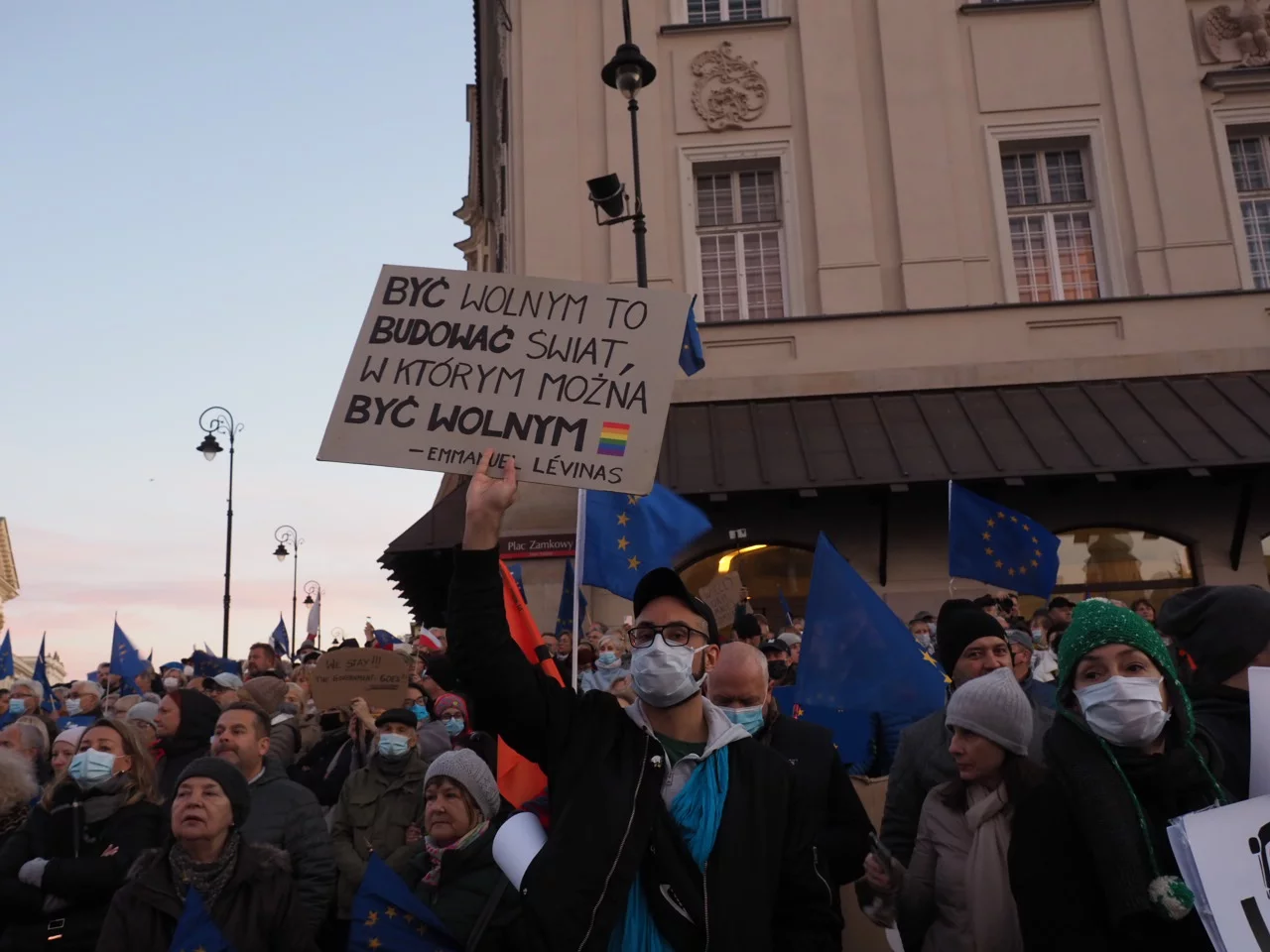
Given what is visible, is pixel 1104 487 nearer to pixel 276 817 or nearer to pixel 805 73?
pixel 805 73

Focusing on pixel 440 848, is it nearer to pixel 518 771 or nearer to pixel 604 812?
pixel 518 771

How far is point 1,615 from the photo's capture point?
80.1 meters

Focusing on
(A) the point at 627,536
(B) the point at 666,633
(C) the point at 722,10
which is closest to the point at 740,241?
(C) the point at 722,10

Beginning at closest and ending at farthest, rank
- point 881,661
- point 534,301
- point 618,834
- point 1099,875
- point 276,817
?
point 618,834, point 1099,875, point 534,301, point 276,817, point 881,661

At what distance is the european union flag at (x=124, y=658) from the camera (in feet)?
53.1

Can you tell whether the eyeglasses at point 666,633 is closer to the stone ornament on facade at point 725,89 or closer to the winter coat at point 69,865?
the winter coat at point 69,865

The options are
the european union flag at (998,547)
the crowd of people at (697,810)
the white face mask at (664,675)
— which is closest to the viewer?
the crowd of people at (697,810)

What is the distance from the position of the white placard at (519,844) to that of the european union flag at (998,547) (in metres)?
6.82

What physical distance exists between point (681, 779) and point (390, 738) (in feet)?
11.4

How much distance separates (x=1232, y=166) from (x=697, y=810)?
642 inches

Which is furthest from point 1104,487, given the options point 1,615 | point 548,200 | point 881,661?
point 1,615

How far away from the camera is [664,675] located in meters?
2.97

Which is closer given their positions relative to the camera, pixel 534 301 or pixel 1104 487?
pixel 534 301

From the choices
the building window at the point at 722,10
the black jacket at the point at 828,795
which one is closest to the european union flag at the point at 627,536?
the black jacket at the point at 828,795
